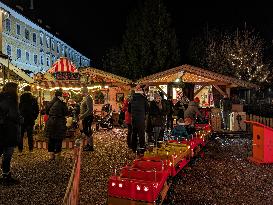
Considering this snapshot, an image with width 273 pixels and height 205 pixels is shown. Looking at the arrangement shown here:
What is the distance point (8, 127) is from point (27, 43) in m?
37.2

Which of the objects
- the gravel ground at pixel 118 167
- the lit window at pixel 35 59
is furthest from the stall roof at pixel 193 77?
the lit window at pixel 35 59

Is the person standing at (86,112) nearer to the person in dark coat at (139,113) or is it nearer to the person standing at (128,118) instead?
the person standing at (128,118)

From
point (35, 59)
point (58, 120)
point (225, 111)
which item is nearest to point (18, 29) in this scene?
point (35, 59)

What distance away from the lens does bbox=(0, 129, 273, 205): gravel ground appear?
20.4 ft

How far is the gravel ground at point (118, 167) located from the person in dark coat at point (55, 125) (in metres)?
0.47

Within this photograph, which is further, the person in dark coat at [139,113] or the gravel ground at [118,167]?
the person in dark coat at [139,113]

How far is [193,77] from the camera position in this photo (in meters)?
23.1

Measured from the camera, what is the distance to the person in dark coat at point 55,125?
9273 millimetres

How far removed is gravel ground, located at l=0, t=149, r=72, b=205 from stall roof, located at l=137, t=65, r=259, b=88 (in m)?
13.3

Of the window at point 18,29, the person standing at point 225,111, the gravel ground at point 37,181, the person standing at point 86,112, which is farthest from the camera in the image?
the window at point 18,29

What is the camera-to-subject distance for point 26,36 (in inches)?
1630

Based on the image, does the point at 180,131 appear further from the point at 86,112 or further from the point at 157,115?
the point at 86,112

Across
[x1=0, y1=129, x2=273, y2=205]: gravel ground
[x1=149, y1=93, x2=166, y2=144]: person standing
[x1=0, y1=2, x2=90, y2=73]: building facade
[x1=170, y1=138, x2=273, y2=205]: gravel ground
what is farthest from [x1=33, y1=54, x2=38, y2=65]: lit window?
[x1=170, y1=138, x2=273, y2=205]: gravel ground

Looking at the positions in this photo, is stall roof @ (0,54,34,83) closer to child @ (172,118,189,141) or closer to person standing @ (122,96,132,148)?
person standing @ (122,96,132,148)
